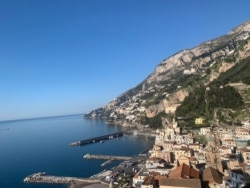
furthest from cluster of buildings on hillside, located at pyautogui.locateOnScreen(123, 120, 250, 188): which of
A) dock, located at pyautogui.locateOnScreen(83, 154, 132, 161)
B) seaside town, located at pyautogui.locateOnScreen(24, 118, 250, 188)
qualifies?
dock, located at pyautogui.locateOnScreen(83, 154, 132, 161)

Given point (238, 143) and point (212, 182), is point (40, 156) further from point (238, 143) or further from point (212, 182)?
point (212, 182)

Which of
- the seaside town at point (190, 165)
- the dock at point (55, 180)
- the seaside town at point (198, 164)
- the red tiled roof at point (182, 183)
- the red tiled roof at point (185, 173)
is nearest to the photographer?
the red tiled roof at point (182, 183)

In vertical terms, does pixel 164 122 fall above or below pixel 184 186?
above

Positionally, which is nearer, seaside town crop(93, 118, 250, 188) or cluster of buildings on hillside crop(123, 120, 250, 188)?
cluster of buildings on hillside crop(123, 120, 250, 188)

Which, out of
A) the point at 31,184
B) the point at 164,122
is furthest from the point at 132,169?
the point at 164,122

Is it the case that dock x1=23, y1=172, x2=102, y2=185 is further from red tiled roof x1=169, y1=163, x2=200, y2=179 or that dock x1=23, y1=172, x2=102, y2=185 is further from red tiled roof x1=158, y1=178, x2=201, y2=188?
red tiled roof x1=158, y1=178, x2=201, y2=188

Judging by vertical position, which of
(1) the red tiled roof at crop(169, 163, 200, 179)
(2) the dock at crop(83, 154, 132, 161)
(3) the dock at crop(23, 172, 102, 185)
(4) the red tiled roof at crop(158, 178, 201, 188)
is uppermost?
(1) the red tiled roof at crop(169, 163, 200, 179)

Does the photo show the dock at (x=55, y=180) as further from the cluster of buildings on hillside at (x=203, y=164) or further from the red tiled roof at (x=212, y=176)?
the red tiled roof at (x=212, y=176)

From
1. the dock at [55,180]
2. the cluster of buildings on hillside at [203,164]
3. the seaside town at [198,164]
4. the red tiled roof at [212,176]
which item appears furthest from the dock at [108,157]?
the red tiled roof at [212,176]
